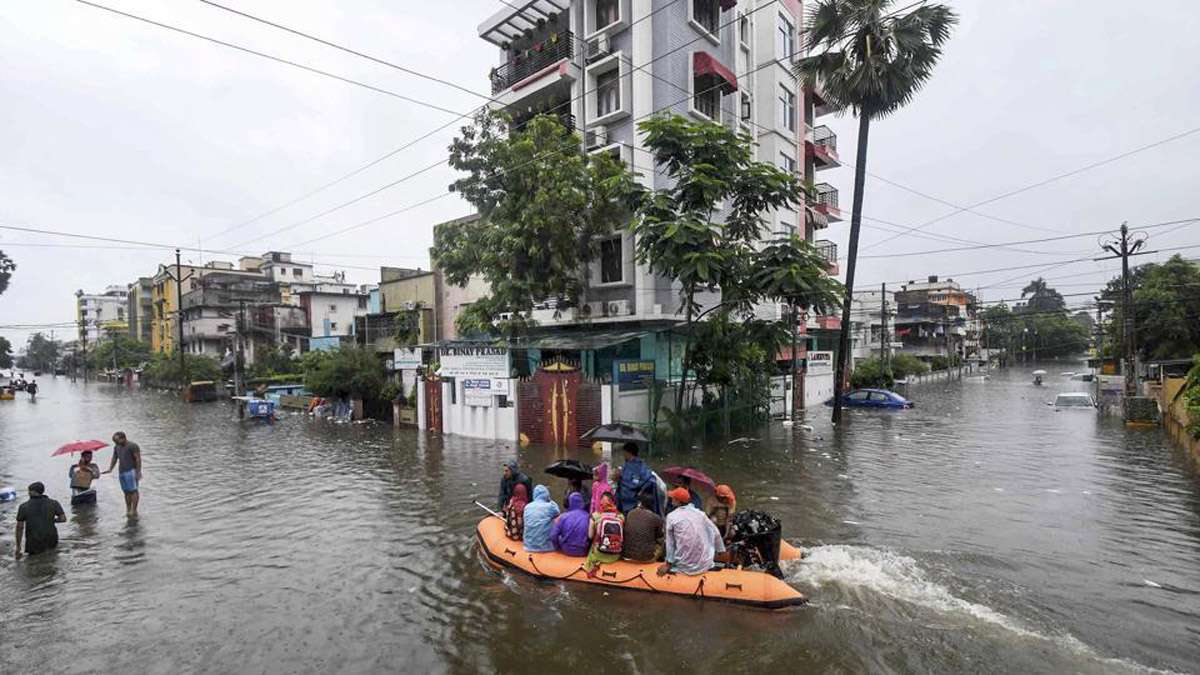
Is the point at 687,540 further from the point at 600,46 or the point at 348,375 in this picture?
the point at 348,375

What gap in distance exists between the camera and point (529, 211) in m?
19.5

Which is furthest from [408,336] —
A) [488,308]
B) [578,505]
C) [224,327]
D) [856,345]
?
[856,345]

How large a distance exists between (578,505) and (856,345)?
55.1 meters

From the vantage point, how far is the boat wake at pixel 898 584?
6.40 meters

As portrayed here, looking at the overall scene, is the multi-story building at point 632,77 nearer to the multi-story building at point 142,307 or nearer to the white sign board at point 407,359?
the white sign board at point 407,359

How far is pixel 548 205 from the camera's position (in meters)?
19.5

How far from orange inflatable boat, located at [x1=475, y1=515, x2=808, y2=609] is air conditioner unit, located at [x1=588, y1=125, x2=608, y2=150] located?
57.9 feet

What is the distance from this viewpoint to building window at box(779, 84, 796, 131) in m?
28.9

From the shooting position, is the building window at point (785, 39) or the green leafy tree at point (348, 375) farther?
the green leafy tree at point (348, 375)

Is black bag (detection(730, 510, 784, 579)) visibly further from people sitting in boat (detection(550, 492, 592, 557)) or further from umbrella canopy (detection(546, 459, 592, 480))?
umbrella canopy (detection(546, 459, 592, 480))

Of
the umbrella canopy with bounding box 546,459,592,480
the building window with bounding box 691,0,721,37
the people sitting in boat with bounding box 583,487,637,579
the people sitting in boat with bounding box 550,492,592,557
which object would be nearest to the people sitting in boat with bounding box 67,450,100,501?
the umbrella canopy with bounding box 546,459,592,480

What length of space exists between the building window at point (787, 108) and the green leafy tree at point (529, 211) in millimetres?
12308

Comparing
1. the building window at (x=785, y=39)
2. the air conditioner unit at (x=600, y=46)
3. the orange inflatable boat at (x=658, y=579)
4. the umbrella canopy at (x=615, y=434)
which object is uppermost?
the building window at (x=785, y=39)

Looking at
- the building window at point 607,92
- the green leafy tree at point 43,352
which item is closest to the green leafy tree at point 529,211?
the building window at point 607,92
